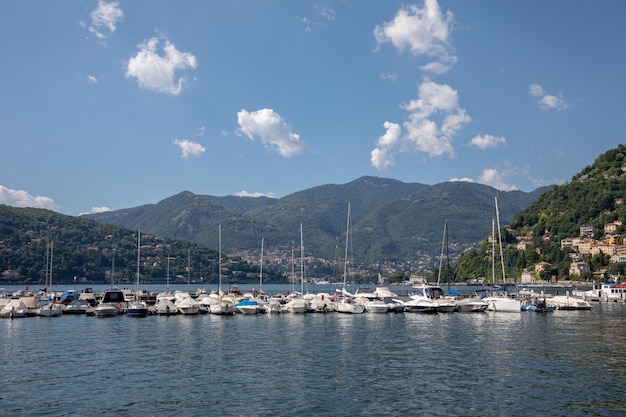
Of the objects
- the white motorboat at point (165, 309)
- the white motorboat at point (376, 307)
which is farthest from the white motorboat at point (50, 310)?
the white motorboat at point (376, 307)

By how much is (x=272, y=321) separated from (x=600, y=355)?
34.4 m

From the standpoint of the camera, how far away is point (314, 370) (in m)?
29.7

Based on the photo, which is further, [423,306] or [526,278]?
[526,278]

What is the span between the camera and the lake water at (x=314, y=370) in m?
22.0

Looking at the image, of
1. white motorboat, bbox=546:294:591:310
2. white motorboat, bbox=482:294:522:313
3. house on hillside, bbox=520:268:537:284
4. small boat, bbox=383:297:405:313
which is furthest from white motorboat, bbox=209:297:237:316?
house on hillside, bbox=520:268:537:284

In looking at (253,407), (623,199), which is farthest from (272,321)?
(623,199)

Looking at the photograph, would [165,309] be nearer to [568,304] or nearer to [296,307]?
[296,307]

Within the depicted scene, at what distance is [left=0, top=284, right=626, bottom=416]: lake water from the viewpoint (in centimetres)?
2195

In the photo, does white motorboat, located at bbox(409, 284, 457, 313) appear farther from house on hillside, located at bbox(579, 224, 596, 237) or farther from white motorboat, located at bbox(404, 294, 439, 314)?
house on hillside, located at bbox(579, 224, 596, 237)

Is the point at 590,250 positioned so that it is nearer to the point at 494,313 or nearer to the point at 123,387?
the point at 494,313

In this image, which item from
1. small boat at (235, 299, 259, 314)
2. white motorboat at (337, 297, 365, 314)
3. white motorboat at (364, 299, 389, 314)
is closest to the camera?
small boat at (235, 299, 259, 314)

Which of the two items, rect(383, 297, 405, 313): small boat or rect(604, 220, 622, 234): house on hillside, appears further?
rect(604, 220, 622, 234): house on hillside

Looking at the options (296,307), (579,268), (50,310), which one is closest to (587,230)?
(579,268)

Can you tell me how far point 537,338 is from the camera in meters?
43.4
